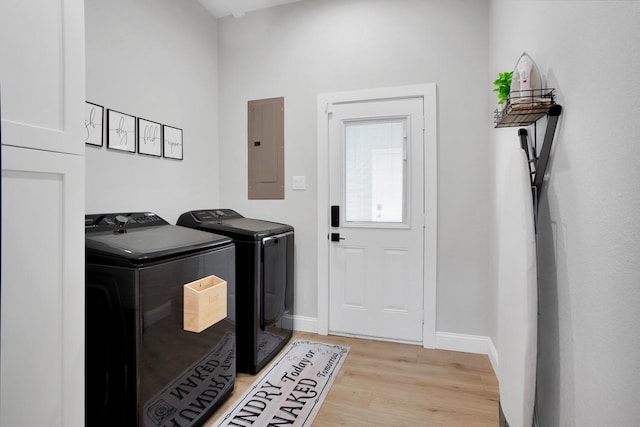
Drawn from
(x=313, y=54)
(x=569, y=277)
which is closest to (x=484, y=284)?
(x=569, y=277)

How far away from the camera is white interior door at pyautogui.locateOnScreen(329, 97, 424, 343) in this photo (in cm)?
266

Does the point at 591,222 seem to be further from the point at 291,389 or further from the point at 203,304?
the point at 291,389

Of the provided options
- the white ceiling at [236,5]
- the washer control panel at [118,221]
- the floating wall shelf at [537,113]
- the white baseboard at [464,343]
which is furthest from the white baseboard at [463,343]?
the white ceiling at [236,5]

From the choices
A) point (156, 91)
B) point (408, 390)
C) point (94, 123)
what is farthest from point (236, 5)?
point (408, 390)

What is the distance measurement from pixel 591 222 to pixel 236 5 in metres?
3.11

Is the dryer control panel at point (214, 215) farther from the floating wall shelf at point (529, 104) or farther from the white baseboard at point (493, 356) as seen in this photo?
the white baseboard at point (493, 356)

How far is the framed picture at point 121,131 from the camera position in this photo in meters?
2.08

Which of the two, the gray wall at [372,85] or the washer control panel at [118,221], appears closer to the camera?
the washer control panel at [118,221]

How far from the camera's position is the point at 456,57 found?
2.55 m

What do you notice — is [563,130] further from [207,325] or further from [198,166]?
[198,166]

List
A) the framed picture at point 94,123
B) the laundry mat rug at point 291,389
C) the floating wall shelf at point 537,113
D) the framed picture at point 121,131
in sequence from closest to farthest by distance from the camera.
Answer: the floating wall shelf at point 537,113 → the laundry mat rug at point 291,389 → the framed picture at point 94,123 → the framed picture at point 121,131

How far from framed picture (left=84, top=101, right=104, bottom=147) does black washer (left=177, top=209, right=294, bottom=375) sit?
773 millimetres

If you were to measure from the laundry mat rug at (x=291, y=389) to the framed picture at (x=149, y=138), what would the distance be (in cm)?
177

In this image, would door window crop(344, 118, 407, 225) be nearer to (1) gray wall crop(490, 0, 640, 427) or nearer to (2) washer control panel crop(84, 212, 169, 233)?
(1) gray wall crop(490, 0, 640, 427)
